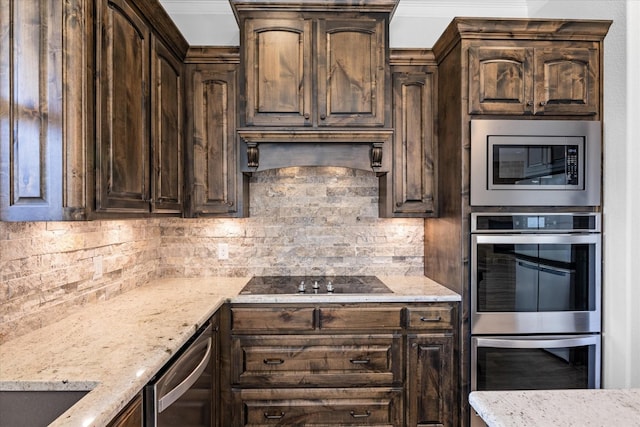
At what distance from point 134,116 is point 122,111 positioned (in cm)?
12

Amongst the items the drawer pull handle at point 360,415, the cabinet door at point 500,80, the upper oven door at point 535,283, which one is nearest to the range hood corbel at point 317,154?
the cabinet door at point 500,80

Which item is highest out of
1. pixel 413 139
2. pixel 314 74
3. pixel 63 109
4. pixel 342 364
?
pixel 314 74

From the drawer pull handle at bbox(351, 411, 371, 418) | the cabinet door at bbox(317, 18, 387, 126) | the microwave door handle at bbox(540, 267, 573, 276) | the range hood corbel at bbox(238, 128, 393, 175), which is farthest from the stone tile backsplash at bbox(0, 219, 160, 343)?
the microwave door handle at bbox(540, 267, 573, 276)

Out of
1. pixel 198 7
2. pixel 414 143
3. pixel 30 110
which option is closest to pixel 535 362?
pixel 414 143

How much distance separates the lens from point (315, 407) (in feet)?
7.20

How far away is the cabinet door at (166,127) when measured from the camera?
201cm

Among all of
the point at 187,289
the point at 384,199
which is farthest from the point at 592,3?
the point at 187,289

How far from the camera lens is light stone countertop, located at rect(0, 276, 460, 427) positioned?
105 centimetres

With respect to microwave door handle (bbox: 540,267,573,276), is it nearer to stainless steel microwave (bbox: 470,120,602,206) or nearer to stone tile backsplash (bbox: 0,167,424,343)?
stainless steel microwave (bbox: 470,120,602,206)

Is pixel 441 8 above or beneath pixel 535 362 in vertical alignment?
above

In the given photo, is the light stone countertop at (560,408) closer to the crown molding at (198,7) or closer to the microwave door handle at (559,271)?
the microwave door handle at (559,271)

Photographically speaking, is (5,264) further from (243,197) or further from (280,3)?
(280,3)

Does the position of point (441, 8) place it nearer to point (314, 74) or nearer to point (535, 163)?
point (314, 74)

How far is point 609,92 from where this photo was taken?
214 centimetres
